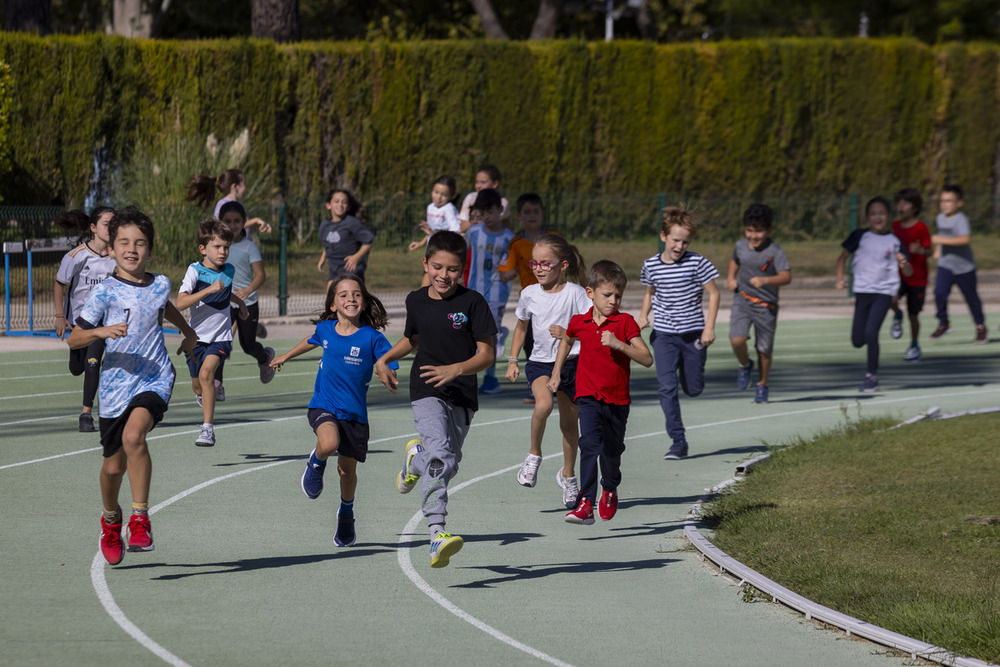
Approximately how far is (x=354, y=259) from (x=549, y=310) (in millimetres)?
6682

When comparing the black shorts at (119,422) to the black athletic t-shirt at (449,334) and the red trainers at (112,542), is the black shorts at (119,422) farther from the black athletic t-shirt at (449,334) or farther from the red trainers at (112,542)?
the black athletic t-shirt at (449,334)

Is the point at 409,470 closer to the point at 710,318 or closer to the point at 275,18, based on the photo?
the point at 710,318

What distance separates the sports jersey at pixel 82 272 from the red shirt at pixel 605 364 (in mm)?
4693

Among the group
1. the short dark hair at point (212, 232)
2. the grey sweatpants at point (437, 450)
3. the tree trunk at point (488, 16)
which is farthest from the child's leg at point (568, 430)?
the tree trunk at point (488, 16)

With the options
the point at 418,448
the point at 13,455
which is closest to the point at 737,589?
the point at 418,448

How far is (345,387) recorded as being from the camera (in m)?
7.66

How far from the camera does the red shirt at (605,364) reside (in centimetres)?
834

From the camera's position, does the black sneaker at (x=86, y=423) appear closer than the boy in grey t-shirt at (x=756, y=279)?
Yes

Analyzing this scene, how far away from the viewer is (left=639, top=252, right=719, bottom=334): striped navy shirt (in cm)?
1121

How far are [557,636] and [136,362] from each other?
262 cm

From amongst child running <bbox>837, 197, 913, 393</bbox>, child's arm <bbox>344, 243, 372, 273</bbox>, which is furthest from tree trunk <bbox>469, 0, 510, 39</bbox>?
child running <bbox>837, 197, 913, 393</bbox>

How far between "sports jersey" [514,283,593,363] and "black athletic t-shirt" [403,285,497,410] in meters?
1.73

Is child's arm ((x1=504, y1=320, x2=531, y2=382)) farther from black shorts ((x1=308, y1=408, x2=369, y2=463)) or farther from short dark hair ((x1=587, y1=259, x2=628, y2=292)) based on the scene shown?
black shorts ((x1=308, y1=408, x2=369, y2=463))

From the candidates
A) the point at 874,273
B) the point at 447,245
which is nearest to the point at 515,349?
the point at 447,245
